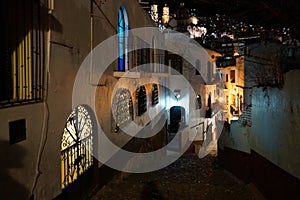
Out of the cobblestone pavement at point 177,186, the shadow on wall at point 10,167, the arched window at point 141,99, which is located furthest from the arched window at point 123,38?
the shadow on wall at point 10,167

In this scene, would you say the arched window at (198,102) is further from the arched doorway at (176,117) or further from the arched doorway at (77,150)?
the arched doorway at (77,150)

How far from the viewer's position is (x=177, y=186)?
13070 millimetres

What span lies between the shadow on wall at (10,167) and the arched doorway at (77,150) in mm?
2226

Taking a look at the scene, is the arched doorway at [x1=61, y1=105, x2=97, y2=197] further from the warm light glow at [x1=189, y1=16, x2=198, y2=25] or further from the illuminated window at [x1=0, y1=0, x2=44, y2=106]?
the warm light glow at [x1=189, y1=16, x2=198, y2=25]

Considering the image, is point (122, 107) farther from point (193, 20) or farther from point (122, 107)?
point (193, 20)

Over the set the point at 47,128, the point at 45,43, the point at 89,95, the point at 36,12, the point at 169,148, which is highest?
the point at 36,12

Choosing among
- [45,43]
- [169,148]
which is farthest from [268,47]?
[169,148]

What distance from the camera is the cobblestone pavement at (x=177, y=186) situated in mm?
11297

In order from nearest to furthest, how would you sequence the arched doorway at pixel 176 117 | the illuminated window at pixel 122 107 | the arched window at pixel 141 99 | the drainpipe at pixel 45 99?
the drainpipe at pixel 45 99 → the illuminated window at pixel 122 107 → the arched window at pixel 141 99 → the arched doorway at pixel 176 117

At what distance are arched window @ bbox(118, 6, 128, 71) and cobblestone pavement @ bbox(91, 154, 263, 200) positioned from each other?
4.32 meters

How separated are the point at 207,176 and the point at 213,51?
21.7 meters

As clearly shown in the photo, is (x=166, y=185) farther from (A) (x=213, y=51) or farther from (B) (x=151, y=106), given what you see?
(A) (x=213, y=51)

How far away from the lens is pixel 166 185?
42.9ft

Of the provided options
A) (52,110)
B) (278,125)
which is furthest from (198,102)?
(52,110)
